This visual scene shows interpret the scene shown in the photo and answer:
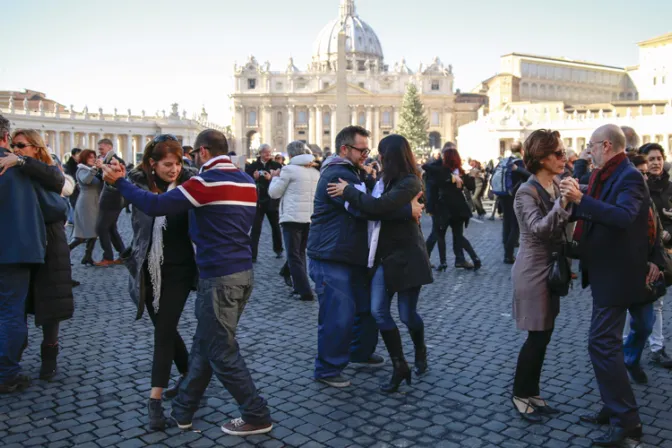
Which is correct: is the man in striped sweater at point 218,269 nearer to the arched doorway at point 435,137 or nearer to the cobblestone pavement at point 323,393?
the cobblestone pavement at point 323,393

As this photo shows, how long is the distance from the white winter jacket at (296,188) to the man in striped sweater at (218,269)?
362 centimetres

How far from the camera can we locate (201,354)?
3.76 metres

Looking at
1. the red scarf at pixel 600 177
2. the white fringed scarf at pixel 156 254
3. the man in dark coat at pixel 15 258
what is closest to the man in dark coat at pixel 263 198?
the man in dark coat at pixel 15 258

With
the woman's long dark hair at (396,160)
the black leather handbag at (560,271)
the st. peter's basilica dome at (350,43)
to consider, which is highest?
the st. peter's basilica dome at (350,43)

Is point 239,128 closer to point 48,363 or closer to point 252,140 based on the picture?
point 252,140

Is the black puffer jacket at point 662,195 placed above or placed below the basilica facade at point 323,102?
below

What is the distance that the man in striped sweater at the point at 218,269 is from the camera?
358cm

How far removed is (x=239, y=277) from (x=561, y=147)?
2022 mm

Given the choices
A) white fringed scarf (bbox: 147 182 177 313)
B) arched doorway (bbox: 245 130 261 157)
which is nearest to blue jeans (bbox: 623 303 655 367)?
white fringed scarf (bbox: 147 182 177 313)

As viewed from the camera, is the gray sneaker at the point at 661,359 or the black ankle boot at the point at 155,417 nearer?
the black ankle boot at the point at 155,417

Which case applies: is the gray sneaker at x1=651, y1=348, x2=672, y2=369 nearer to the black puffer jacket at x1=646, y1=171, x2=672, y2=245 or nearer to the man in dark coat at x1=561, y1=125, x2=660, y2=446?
the black puffer jacket at x1=646, y1=171, x2=672, y2=245

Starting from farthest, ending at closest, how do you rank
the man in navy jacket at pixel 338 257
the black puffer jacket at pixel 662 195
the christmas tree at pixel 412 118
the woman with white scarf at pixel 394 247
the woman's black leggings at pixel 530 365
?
the christmas tree at pixel 412 118
the black puffer jacket at pixel 662 195
the man in navy jacket at pixel 338 257
the woman with white scarf at pixel 394 247
the woman's black leggings at pixel 530 365

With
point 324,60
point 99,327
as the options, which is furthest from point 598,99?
point 99,327

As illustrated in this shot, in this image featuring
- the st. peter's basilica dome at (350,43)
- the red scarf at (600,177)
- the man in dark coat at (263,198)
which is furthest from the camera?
the st. peter's basilica dome at (350,43)
